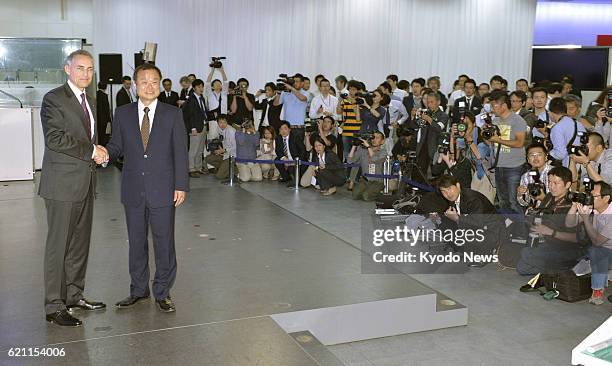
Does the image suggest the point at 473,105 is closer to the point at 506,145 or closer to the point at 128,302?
the point at 506,145

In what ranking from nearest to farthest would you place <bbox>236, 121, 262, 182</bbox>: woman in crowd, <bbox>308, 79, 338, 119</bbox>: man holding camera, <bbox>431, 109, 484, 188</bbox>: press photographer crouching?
1. <bbox>431, 109, 484, 188</bbox>: press photographer crouching
2. <bbox>236, 121, 262, 182</bbox>: woman in crowd
3. <bbox>308, 79, 338, 119</bbox>: man holding camera

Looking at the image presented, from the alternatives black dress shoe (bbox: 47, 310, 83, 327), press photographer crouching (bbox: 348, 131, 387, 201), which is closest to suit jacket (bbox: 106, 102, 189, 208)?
black dress shoe (bbox: 47, 310, 83, 327)

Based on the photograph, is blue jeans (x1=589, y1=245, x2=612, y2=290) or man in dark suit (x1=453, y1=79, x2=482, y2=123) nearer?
blue jeans (x1=589, y1=245, x2=612, y2=290)

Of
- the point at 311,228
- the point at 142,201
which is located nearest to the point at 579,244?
the point at 311,228

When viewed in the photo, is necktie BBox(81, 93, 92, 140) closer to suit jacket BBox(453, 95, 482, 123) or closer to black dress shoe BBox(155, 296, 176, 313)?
black dress shoe BBox(155, 296, 176, 313)

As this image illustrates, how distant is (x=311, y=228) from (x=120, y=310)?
2.66 metres

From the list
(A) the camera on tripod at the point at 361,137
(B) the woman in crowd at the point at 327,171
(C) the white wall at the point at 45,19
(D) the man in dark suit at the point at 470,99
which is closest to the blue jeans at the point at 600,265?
(A) the camera on tripod at the point at 361,137

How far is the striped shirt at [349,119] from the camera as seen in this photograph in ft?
30.2

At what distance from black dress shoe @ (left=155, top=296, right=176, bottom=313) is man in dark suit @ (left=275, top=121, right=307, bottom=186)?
18.3 ft

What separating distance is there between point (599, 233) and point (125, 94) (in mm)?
8057

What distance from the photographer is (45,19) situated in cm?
1293

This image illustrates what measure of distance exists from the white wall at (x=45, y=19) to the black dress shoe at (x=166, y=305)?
10348mm

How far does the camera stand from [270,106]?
10.4 m

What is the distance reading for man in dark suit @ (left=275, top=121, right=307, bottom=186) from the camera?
9.39m
